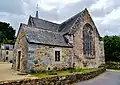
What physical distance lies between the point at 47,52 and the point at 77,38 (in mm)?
6657

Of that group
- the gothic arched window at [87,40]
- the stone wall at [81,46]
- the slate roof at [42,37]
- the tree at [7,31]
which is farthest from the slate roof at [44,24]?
the tree at [7,31]

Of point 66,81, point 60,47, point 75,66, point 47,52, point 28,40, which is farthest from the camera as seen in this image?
point 75,66

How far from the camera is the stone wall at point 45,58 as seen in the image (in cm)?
1612

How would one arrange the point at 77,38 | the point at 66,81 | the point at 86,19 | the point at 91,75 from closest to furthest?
the point at 66,81 → the point at 91,75 → the point at 77,38 → the point at 86,19

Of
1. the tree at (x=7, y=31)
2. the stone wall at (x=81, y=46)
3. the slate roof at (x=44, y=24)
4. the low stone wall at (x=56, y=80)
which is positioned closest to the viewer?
the low stone wall at (x=56, y=80)

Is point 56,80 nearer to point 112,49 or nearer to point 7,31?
point 112,49

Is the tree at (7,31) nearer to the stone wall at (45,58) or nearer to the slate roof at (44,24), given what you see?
the slate roof at (44,24)

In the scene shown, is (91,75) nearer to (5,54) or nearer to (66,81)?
(66,81)

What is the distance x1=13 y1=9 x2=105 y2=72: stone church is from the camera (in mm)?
16578

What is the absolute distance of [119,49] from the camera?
34750 millimetres

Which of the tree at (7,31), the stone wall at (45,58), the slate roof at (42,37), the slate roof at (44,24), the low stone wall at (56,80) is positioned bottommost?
the low stone wall at (56,80)

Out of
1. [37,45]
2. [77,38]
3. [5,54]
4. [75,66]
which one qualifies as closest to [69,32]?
[77,38]

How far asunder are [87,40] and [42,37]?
9008 millimetres

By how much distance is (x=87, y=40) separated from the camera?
24.6m
